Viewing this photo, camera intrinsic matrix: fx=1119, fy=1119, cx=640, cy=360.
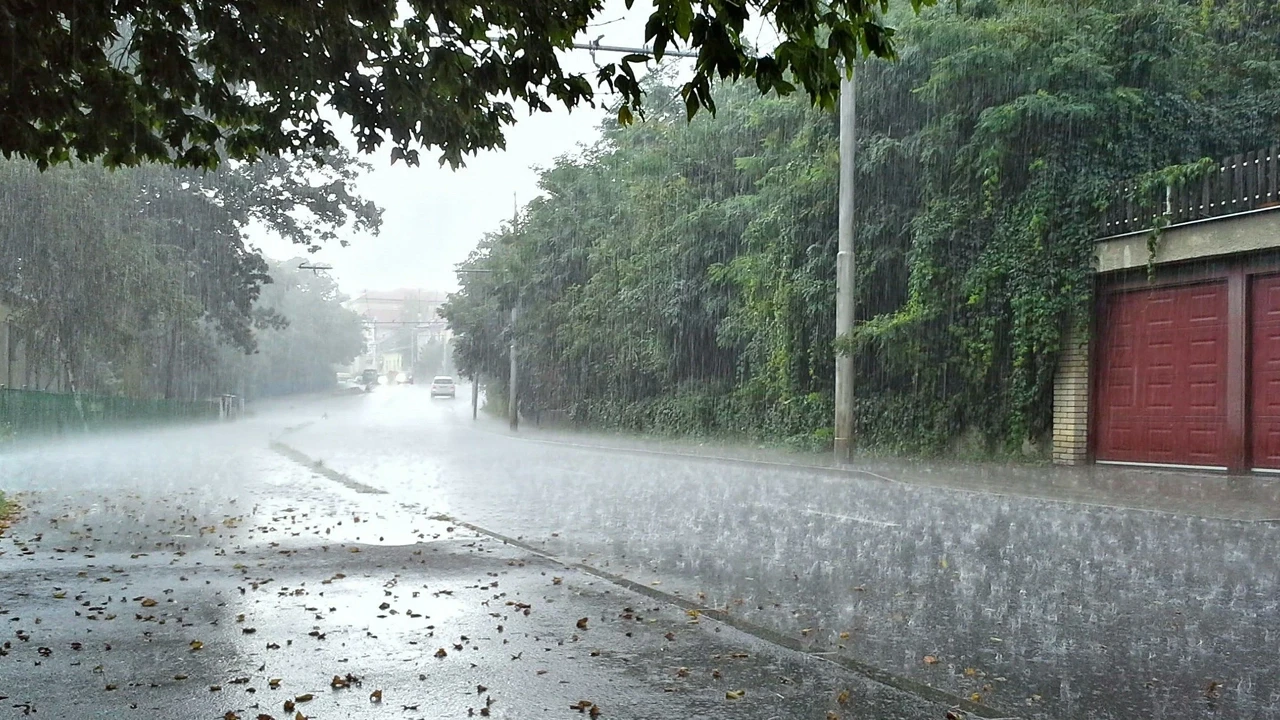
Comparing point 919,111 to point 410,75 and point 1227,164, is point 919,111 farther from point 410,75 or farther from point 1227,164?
point 410,75

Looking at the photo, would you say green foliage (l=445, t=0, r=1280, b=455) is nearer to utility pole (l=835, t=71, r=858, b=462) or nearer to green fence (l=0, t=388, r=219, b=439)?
utility pole (l=835, t=71, r=858, b=462)

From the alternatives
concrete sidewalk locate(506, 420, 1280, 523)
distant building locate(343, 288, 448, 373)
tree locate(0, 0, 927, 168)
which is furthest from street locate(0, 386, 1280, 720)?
distant building locate(343, 288, 448, 373)

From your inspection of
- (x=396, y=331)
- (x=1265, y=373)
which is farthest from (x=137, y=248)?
(x=396, y=331)

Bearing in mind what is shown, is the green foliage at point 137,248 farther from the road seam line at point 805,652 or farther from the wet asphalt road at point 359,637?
the road seam line at point 805,652

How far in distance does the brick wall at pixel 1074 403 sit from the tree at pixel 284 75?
1328 centimetres

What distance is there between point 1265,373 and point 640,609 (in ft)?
40.5

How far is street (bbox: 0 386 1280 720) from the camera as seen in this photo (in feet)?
16.9

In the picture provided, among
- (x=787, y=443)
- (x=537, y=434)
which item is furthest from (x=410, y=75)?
(x=537, y=434)

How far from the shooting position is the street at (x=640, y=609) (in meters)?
5.16

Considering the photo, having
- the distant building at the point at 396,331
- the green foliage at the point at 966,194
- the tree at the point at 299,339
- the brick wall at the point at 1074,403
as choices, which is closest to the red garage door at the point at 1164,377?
the brick wall at the point at 1074,403

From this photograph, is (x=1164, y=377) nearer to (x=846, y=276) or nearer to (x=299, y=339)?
(x=846, y=276)

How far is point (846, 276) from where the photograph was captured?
19.7 m

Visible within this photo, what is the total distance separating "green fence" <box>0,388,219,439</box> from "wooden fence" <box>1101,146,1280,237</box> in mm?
29120

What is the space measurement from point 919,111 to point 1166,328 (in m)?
6.27
